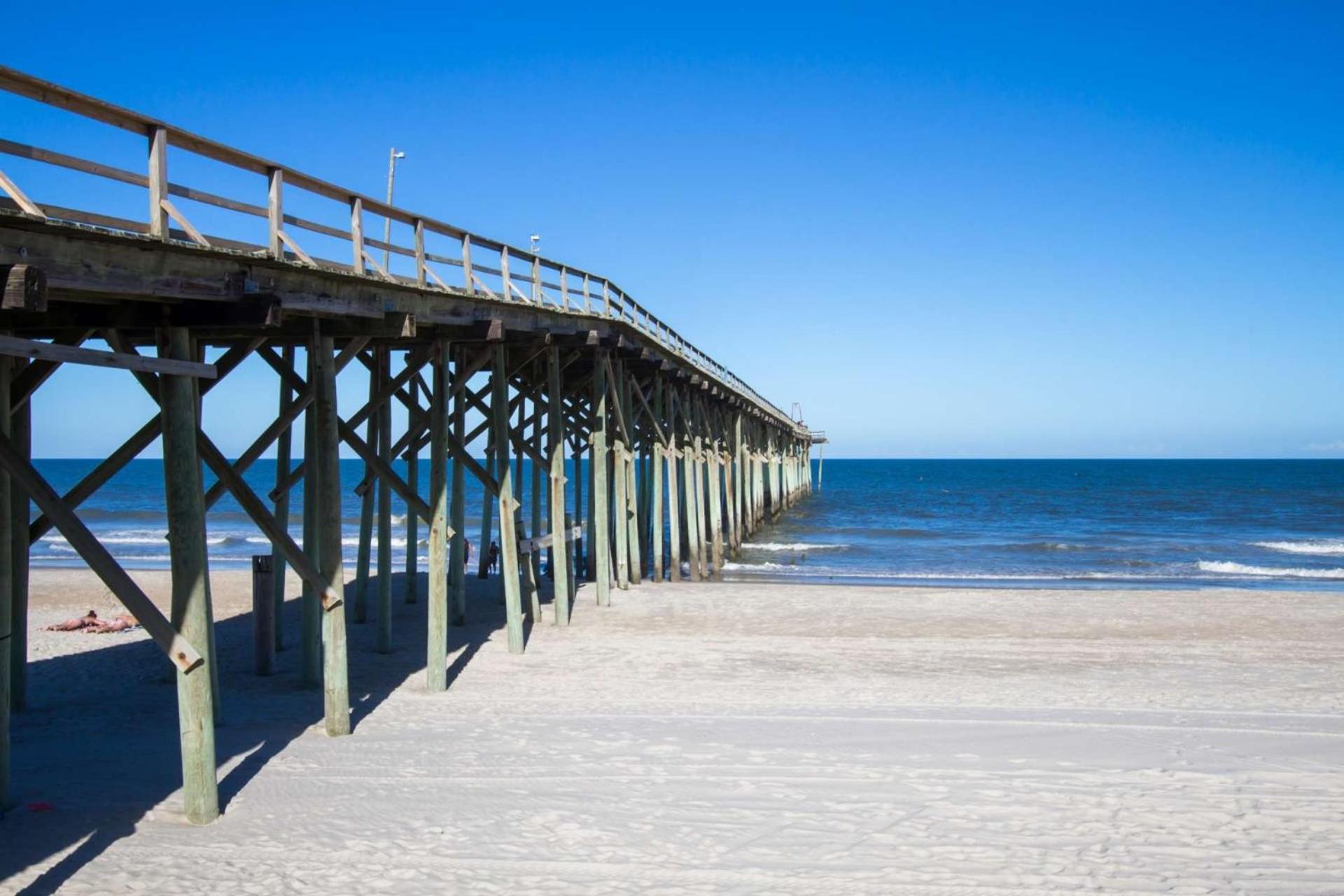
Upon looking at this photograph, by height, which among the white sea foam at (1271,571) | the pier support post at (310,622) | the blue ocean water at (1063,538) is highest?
the pier support post at (310,622)

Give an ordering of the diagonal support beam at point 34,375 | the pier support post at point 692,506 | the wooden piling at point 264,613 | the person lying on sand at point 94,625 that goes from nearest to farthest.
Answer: the diagonal support beam at point 34,375 < the wooden piling at point 264,613 < the person lying on sand at point 94,625 < the pier support post at point 692,506

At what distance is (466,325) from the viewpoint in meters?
10.2

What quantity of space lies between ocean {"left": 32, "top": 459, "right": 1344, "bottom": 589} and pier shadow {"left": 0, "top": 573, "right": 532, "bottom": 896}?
41.4 feet

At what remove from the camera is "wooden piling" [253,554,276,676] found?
1040 cm

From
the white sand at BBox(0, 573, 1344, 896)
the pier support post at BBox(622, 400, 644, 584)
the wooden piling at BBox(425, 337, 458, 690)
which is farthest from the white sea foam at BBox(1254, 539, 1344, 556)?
the wooden piling at BBox(425, 337, 458, 690)

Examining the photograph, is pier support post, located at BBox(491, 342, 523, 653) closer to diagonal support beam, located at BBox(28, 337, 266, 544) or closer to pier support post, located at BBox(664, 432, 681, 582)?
diagonal support beam, located at BBox(28, 337, 266, 544)

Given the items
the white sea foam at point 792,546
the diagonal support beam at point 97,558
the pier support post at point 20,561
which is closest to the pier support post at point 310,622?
the pier support post at point 20,561

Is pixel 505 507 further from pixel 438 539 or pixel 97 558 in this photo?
pixel 97 558

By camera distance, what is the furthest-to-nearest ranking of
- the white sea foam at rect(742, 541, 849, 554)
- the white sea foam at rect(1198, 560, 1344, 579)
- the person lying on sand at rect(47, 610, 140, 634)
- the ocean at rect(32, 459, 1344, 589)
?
the white sea foam at rect(742, 541, 849, 554), the white sea foam at rect(1198, 560, 1344, 579), the ocean at rect(32, 459, 1344, 589), the person lying on sand at rect(47, 610, 140, 634)

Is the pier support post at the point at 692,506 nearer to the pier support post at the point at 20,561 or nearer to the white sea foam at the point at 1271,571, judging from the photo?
the pier support post at the point at 20,561

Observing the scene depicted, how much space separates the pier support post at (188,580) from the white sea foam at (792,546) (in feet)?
77.2

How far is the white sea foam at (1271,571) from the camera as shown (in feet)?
84.5

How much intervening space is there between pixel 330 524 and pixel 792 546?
23324 millimetres

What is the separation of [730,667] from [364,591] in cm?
540
